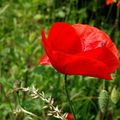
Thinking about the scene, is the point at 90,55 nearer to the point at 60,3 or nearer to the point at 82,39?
the point at 82,39

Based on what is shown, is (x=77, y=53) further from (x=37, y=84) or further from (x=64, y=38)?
(x=37, y=84)

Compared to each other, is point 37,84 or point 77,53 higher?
point 77,53

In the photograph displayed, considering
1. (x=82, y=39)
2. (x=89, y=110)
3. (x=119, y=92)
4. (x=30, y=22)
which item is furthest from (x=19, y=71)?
(x=30, y=22)

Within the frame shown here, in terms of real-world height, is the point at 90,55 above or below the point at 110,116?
above

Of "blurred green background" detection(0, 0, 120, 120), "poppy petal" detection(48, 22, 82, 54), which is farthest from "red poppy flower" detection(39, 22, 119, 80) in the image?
"blurred green background" detection(0, 0, 120, 120)

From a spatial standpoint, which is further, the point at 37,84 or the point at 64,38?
the point at 37,84

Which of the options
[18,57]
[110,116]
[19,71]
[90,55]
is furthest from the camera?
[18,57]

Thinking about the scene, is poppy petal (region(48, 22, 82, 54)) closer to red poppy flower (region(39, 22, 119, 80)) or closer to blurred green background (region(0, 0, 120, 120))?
red poppy flower (region(39, 22, 119, 80))

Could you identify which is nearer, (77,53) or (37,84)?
(77,53)

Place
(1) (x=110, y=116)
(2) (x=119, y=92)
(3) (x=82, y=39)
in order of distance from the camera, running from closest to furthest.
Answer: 1. (3) (x=82, y=39)
2. (2) (x=119, y=92)
3. (1) (x=110, y=116)

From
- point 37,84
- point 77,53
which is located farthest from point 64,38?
A: point 37,84
